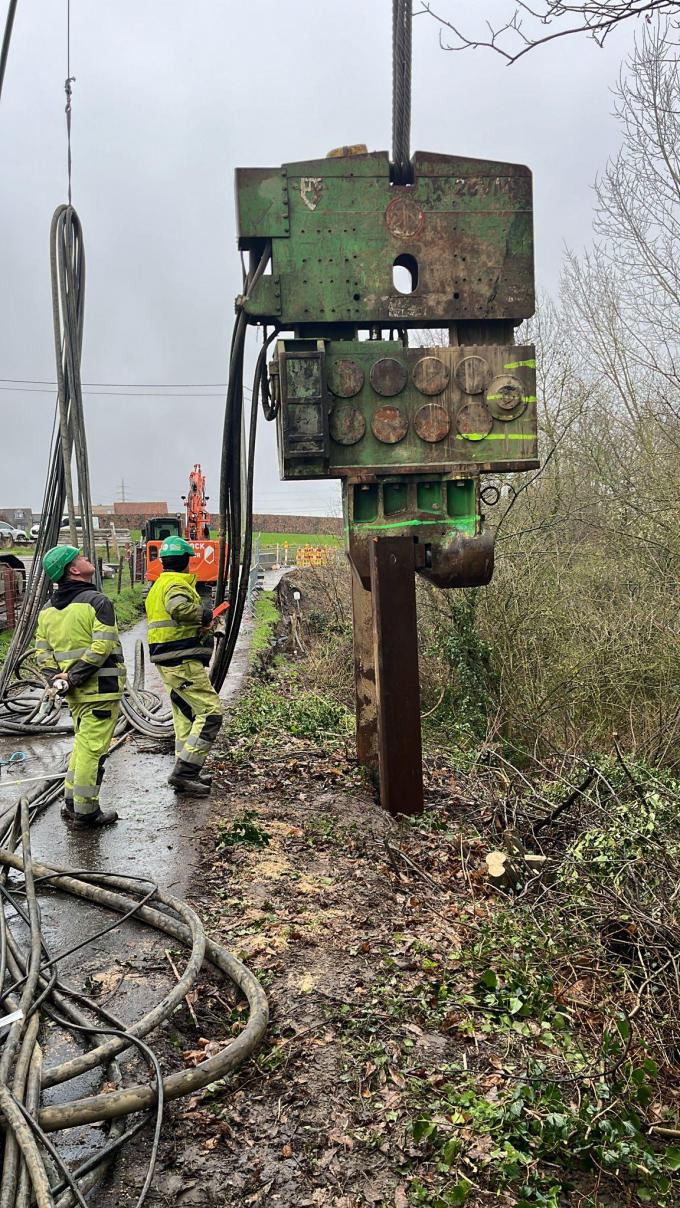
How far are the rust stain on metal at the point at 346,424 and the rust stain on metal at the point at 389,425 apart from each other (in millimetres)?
103

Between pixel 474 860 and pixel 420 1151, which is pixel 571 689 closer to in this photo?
pixel 474 860

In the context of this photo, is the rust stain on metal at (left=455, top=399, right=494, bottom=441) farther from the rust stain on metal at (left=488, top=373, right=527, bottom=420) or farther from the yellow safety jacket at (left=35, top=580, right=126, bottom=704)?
the yellow safety jacket at (left=35, top=580, right=126, bottom=704)

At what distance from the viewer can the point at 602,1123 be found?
3.17m

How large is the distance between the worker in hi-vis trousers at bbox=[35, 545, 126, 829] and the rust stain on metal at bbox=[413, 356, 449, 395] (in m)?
2.69

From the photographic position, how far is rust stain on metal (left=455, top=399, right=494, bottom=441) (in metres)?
6.01

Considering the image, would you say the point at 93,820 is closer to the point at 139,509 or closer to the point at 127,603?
the point at 127,603

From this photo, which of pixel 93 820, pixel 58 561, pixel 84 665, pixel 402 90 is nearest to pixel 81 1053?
pixel 93 820

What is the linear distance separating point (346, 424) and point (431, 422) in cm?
59

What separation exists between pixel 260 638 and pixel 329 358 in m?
12.2

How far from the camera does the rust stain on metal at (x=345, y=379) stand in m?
5.91

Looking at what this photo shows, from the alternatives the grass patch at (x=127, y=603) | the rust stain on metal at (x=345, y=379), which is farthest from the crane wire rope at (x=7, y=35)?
the grass patch at (x=127, y=603)

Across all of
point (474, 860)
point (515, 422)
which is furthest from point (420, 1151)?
point (515, 422)

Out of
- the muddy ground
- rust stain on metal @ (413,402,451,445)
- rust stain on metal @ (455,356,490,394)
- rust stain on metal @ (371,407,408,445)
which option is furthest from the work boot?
rust stain on metal @ (455,356,490,394)

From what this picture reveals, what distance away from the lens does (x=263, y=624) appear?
20.3 m
